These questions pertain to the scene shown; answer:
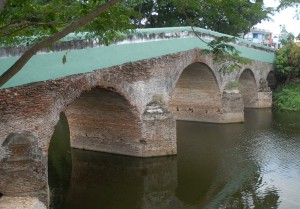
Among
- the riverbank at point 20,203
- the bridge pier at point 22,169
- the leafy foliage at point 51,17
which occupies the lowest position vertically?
the riverbank at point 20,203

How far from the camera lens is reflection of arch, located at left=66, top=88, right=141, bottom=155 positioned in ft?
39.6

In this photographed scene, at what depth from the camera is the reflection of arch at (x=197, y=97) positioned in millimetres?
17875

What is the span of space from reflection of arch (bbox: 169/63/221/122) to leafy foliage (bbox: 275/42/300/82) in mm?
9833

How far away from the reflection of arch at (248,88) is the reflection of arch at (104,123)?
12.7m

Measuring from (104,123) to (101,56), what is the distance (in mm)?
2898

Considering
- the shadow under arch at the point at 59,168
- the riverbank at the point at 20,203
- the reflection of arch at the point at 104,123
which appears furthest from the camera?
the reflection of arch at the point at 104,123

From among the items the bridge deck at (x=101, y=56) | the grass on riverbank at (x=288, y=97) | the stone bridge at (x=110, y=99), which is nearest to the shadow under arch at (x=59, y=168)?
the stone bridge at (x=110, y=99)

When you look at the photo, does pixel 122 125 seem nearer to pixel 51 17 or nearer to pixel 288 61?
pixel 51 17

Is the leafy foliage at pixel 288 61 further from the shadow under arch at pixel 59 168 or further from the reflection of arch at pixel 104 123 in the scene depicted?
Result: the reflection of arch at pixel 104 123

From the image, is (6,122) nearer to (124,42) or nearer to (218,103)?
(124,42)

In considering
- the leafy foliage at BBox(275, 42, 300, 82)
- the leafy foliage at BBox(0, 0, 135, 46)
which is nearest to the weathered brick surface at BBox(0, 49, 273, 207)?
the leafy foliage at BBox(0, 0, 135, 46)

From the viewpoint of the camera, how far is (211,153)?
13422mm

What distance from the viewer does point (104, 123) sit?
12703mm

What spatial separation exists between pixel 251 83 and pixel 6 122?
59.1 ft
